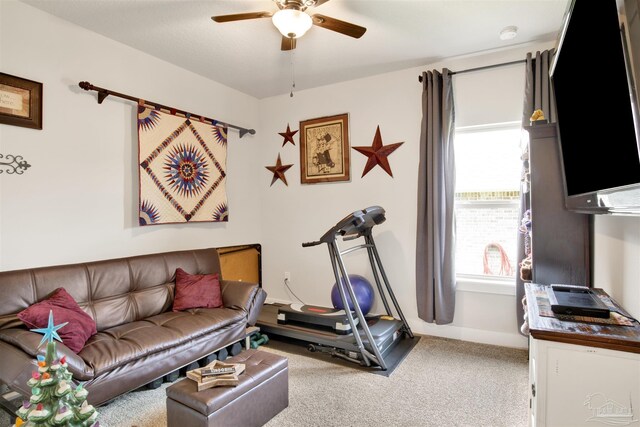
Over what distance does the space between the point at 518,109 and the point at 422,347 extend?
7.81 feet

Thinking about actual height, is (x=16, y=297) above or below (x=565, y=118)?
below

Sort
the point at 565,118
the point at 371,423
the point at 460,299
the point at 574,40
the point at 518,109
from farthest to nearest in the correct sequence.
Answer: the point at 460,299 → the point at 518,109 → the point at 371,423 → the point at 565,118 → the point at 574,40

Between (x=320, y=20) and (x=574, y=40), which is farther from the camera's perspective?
(x=320, y=20)

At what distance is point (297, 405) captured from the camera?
2.36 meters

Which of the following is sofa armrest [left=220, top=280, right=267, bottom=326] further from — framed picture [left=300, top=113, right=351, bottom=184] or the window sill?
the window sill

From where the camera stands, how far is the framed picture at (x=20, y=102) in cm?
247

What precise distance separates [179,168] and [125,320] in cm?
154

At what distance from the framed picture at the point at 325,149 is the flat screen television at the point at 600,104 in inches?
94.6

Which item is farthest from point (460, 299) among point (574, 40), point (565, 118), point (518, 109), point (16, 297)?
point (16, 297)

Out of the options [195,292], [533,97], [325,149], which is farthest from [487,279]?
[195,292]

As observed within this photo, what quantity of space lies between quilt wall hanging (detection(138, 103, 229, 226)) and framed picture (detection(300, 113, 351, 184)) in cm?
98

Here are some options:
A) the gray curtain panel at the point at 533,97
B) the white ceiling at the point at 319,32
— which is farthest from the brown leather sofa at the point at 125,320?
the gray curtain panel at the point at 533,97

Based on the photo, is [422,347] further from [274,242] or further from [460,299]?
[274,242]

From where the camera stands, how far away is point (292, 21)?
2197 mm
